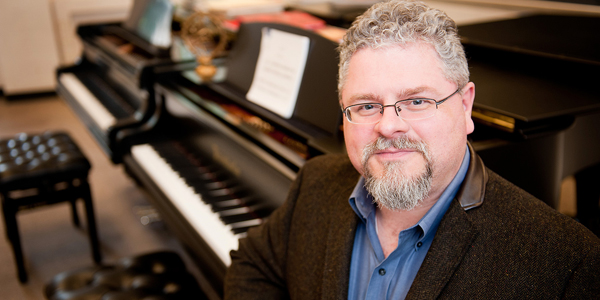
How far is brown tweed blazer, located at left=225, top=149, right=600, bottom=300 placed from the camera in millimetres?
862

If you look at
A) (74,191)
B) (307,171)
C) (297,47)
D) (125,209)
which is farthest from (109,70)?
(307,171)

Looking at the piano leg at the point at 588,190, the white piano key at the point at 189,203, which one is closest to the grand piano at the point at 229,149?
the white piano key at the point at 189,203

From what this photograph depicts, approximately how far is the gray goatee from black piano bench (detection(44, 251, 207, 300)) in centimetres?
104

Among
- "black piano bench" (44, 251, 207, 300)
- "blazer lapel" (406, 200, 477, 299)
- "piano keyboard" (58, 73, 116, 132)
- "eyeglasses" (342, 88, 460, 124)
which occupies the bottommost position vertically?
"black piano bench" (44, 251, 207, 300)

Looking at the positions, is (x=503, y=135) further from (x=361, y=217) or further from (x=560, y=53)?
(x=361, y=217)

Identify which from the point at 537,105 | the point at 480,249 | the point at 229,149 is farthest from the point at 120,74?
the point at 480,249

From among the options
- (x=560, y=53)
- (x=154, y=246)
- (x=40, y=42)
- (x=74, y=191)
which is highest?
(x=560, y=53)

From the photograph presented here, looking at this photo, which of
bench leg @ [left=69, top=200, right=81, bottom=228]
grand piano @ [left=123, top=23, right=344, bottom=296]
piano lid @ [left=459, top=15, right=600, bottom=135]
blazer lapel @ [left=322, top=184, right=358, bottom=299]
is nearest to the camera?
blazer lapel @ [left=322, top=184, right=358, bottom=299]

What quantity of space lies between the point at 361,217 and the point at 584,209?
1526 mm

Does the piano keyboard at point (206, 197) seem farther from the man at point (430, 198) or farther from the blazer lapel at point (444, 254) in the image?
the blazer lapel at point (444, 254)

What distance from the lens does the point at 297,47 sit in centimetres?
180

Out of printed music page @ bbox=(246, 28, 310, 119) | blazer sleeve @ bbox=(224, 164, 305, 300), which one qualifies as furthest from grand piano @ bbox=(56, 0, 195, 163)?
blazer sleeve @ bbox=(224, 164, 305, 300)

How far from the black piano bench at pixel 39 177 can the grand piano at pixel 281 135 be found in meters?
0.38

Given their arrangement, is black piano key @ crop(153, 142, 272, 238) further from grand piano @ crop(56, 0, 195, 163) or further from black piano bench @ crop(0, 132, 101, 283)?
black piano bench @ crop(0, 132, 101, 283)
